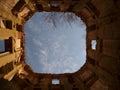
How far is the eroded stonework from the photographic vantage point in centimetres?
1097

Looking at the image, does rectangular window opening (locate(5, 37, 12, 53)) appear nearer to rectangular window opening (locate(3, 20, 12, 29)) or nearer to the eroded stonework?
→ the eroded stonework

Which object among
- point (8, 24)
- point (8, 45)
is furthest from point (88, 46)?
point (8, 24)

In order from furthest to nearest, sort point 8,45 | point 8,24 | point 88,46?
point 88,46
point 8,45
point 8,24

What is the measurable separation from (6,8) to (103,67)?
6.63 metres

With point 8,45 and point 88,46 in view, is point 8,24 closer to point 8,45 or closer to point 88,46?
point 8,45

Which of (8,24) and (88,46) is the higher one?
(8,24)

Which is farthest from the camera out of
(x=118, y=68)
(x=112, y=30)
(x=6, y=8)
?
(x=6, y=8)

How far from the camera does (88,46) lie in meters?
17.2

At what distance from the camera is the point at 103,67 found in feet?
42.3

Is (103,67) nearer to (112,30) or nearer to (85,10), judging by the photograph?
(112,30)

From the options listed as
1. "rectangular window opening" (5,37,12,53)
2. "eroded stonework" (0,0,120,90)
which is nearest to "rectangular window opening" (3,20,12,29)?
"eroded stonework" (0,0,120,90)

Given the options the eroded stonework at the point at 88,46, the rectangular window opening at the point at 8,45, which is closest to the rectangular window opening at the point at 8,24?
the eroded stonework at the point at 88,46

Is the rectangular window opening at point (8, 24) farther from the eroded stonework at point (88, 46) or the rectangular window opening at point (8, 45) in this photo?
the rectangular window opening at point (8, 45)

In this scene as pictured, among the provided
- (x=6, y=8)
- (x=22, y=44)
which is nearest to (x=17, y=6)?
(x=6, y=8)
